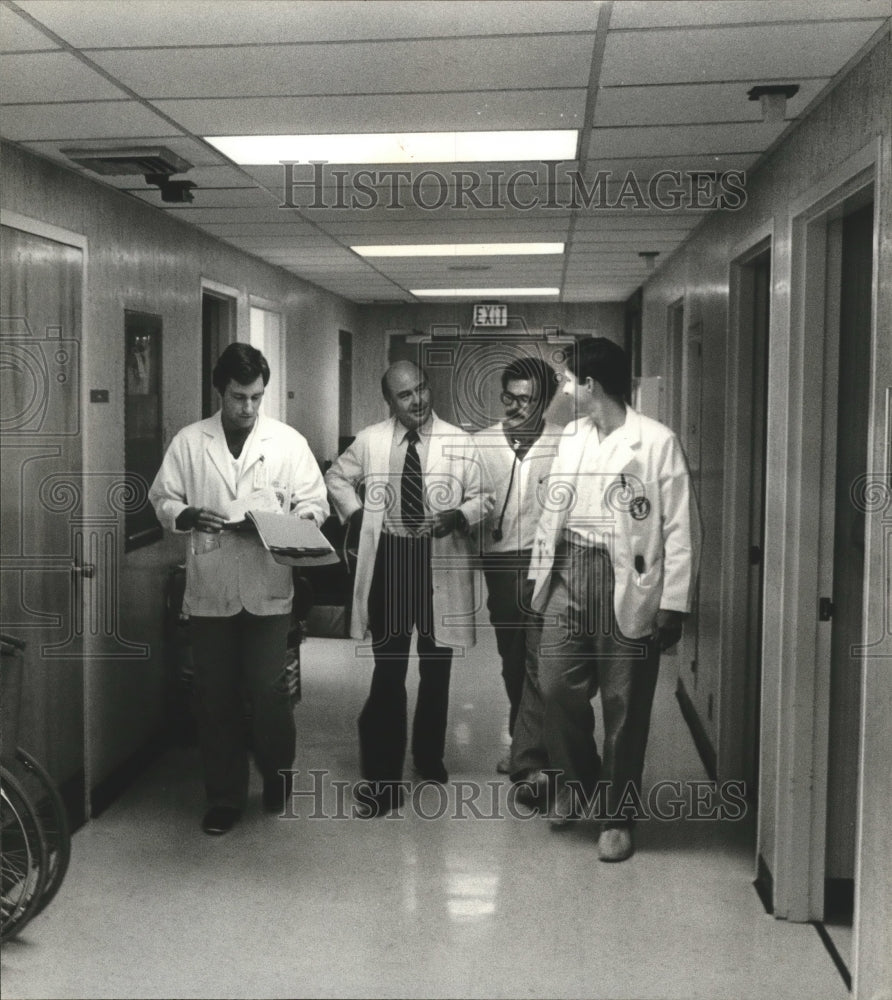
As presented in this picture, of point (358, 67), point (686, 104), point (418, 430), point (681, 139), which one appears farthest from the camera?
point (418, 430)

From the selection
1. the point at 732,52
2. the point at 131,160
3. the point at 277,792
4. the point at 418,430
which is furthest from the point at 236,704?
the point at 732,52

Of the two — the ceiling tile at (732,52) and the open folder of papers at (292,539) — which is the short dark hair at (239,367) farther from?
the ceiling tile at (732,52)

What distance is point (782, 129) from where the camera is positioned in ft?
8.95

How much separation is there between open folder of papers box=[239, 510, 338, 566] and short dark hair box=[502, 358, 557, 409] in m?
0.68

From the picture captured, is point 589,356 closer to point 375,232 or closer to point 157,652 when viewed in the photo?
point 375,232

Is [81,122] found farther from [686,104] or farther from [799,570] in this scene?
[799,570]

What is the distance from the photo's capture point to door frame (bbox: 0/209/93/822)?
2.94m

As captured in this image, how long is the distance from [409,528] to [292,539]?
0.33m

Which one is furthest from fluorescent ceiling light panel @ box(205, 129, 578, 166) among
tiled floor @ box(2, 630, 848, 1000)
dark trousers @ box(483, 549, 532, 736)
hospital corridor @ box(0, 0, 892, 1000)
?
tiled floor @ box(2, 630, 848, 1000)

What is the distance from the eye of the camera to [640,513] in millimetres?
3152

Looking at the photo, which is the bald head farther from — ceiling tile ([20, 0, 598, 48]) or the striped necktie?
ceiling tile ([20, 0, 598, 48])

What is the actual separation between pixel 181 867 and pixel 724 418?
6.95 ft

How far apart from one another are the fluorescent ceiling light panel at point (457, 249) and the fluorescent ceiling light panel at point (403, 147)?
0.35 meters

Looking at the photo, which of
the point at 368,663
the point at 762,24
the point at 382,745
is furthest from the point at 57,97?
the point at 382,745
